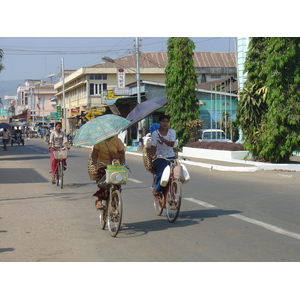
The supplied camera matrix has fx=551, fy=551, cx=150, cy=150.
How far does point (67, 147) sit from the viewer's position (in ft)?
52.4

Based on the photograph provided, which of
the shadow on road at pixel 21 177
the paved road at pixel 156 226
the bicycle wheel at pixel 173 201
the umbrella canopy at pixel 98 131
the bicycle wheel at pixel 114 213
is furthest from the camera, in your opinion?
the shadow on road at pixel 21 177

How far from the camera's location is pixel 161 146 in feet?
31.9

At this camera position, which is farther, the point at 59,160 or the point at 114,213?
the point at 59,160

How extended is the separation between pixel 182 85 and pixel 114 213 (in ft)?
91.6

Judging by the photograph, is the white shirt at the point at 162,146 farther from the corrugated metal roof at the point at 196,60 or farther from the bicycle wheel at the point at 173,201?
the corrugated metal roof at the point at 196,60

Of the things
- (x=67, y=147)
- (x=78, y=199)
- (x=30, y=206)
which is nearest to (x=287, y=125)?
(x=67, y=147)

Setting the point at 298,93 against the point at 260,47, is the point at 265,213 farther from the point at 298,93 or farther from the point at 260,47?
the point at 260,47

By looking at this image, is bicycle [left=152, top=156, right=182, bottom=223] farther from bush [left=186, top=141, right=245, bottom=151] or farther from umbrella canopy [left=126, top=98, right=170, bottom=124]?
bush [left=186, top=141, right=245, bottom=151]

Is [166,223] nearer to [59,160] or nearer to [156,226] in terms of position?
[156,226]

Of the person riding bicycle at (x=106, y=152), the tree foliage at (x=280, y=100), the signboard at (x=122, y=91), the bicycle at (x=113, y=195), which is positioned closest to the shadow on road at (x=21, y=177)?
the tree foliage at (x=280, y=100)

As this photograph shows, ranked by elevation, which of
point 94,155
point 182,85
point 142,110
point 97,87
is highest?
point 97,87

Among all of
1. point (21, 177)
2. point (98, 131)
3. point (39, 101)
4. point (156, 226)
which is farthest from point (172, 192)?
point (39, 101)

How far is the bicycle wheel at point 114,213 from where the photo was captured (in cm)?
800

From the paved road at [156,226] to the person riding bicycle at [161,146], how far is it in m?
0.81
